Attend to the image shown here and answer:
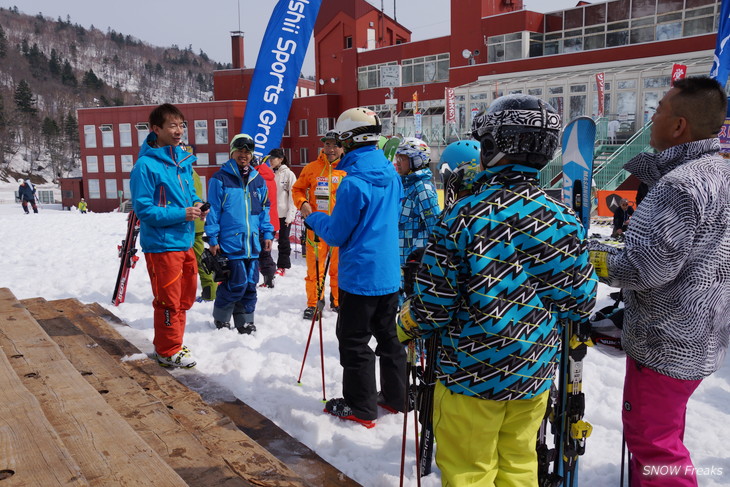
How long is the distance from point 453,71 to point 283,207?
2499 centimetres

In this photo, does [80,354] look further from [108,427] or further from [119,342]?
[108,427]

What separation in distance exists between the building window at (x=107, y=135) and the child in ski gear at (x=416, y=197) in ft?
157

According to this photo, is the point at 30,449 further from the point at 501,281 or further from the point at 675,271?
the point at 675,271

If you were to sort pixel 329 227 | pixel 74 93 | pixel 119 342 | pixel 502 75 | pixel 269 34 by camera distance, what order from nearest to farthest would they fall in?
pixel 329 227 < pixel 119 342 < pixel 269 34 < pixel 502 75 < pixel 74 93

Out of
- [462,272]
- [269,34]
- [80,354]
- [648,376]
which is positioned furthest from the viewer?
A: [269,34]

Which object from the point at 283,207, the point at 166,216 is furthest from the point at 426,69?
the point at 166,216

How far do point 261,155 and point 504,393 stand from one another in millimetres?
5665

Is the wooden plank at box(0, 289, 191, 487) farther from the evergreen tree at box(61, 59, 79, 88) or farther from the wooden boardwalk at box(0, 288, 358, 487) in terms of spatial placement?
the evergreen tree at box(61, 59, 79, 88)

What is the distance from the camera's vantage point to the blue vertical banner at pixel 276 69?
702 centimetres

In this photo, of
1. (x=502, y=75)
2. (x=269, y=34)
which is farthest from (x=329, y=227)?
(x=502, y=75)

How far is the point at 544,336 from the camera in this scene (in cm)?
206

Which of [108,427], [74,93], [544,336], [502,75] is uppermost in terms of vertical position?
[74,93]

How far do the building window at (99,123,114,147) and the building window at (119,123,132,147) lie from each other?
83 centimetres

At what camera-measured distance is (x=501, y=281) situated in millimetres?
1950
